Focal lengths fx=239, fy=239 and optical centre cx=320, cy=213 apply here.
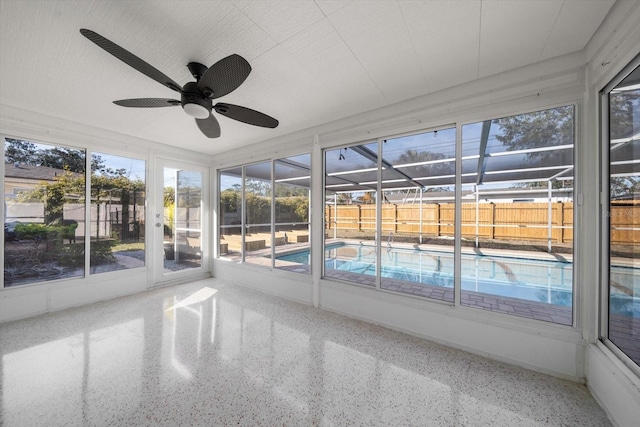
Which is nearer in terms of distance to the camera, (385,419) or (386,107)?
(385,419)

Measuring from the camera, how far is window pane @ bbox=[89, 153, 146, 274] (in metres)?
3.68

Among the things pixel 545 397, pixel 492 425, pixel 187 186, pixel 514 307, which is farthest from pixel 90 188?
pixel 514 307

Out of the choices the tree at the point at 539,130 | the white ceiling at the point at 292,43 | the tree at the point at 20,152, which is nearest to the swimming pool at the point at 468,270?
the tree at the point at 539,130

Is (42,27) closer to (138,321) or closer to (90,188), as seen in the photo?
(90,188)

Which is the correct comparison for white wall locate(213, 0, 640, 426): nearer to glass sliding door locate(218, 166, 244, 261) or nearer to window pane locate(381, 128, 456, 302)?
window pane locate(381, 128, 456, 302)

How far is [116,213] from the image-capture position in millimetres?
3910

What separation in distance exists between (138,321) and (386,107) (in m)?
3.97

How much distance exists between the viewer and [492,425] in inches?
59.8

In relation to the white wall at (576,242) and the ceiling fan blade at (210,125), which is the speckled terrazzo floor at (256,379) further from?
the ceiling fan blade at (210,125)

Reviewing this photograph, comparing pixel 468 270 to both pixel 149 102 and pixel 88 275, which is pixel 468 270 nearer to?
pixel 149 102

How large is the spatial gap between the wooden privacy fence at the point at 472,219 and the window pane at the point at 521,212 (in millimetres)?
19

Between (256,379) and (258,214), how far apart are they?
299 centimetres

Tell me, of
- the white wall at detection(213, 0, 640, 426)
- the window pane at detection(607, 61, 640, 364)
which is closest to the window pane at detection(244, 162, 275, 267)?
the white wall at detection(213, 0, 640, 426)

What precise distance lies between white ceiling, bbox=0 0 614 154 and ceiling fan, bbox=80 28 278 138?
317 millimetres
